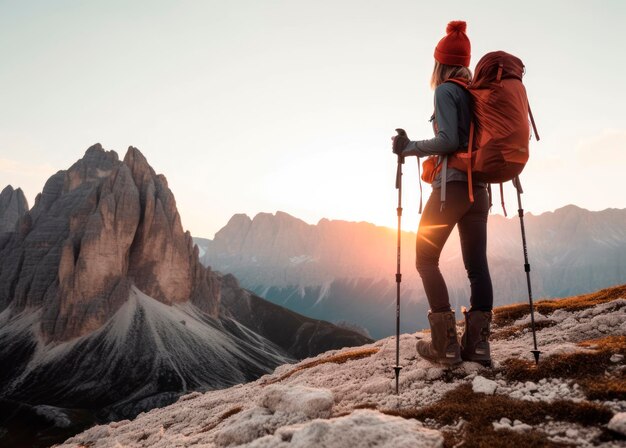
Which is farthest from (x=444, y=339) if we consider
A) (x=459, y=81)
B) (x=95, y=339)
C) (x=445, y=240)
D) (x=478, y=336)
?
(x=95, y=339)

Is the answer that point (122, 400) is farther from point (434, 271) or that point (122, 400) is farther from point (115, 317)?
point (434, 271)

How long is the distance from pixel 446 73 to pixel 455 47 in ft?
1.67

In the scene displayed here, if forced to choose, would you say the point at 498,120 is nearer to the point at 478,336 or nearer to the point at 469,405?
the point at 478,336

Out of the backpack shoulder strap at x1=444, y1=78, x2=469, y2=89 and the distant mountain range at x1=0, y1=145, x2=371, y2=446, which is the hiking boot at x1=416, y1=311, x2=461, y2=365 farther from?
the distant mountain range at x1=0, y1=145, x2=371, y2=446

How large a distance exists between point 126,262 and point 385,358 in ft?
681

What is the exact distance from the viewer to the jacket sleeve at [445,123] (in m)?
7.78

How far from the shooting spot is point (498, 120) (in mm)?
7258

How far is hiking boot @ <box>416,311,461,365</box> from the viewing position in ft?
27.4

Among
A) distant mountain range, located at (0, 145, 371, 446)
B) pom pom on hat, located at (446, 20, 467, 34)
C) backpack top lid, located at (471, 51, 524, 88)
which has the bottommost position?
distant mountain range, located at (0, 145, 371, 446)

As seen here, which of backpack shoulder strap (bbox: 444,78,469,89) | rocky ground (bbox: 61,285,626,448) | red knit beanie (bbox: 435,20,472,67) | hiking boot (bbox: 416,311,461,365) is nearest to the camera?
rocky ground (bbox: 61,285,626,448)

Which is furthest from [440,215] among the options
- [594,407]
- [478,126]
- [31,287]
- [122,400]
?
[31,287]

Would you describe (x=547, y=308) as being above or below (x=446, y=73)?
below

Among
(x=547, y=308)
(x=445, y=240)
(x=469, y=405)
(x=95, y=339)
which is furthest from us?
(x=95, y=339)

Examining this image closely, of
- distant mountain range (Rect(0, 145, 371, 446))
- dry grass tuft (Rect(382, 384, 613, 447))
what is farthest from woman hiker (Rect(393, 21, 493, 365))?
distant mountain range (Rect(0, 145, 371, 446))
